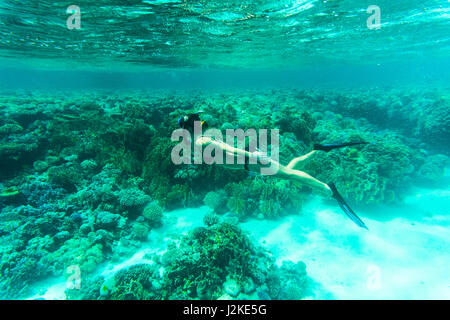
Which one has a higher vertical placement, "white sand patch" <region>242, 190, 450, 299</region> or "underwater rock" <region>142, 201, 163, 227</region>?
"underwater rock" <region>142, 201, 163, 227</region>

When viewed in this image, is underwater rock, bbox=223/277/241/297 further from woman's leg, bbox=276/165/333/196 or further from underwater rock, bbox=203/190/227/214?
underwater rock, bbox=203/190/227/214

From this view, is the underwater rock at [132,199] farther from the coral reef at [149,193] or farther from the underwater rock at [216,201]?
the underwater rock at [216,201]

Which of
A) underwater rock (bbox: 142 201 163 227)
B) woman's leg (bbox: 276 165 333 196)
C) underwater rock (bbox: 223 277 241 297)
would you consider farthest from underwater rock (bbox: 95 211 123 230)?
woman's leg (bbox: 276 165 333 196)

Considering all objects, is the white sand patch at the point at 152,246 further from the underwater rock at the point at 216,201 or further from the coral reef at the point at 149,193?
the underwater rock at the point at 216,201

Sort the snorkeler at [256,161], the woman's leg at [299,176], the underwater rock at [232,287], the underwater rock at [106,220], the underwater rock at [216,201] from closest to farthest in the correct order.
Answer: the snorkeler at [256,161] < the underwater rock at [232,287] < the woman's leg at [299,176] < the underwater rock at [106,220] < the underwater rock at [216,201]

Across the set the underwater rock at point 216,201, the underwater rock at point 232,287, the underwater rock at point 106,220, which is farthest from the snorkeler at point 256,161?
the underwater rock at point 106,220

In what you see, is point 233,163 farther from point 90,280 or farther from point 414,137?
point 414,137

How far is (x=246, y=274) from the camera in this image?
4797 millimetres

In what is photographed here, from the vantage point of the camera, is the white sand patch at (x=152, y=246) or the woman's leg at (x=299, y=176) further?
the white sand patch at (x=152, y=246)

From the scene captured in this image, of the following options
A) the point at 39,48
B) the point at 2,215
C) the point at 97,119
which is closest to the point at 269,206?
the point at 2,215

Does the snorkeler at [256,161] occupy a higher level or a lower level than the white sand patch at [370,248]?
higher

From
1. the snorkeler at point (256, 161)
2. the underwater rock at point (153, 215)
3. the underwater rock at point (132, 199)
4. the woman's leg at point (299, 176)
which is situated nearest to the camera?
the snorkeler at point (256, 161)

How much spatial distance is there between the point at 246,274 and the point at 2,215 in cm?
762

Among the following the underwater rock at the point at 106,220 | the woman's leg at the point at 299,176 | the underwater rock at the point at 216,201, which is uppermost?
the woman's leg at the point at 299,176
